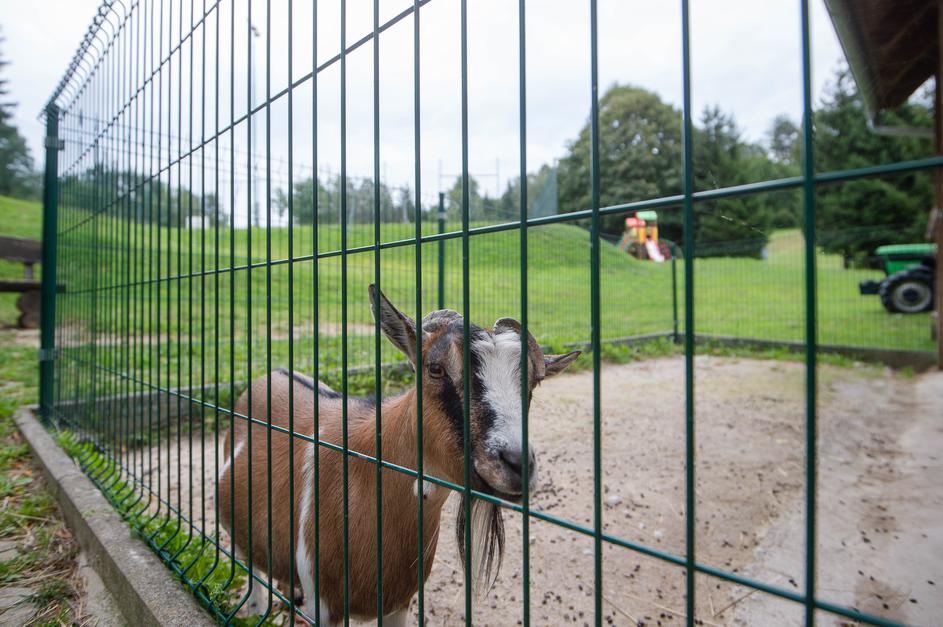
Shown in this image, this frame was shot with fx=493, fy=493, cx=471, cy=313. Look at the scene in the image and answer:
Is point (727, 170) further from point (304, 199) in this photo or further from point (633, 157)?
point (304, 199)

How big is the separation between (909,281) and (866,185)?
6.45ft

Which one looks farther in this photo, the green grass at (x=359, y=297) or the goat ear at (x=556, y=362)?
the green grass at (x=359, y=297)

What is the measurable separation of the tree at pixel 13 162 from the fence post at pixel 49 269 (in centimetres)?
3661

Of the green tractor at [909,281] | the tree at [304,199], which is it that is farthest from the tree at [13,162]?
the green tractor at [909,281]

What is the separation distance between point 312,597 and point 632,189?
8.89 meters

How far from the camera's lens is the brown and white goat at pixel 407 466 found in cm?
134

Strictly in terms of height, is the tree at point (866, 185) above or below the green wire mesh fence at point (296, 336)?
above

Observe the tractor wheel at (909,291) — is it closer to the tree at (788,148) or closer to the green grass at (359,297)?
the green grass at (359,297)

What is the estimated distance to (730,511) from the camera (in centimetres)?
346

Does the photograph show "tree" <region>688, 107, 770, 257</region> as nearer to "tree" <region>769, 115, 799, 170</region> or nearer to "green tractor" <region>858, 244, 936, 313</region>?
"tree" <region>769, 115, 799, 170</region>

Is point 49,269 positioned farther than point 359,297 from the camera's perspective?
No

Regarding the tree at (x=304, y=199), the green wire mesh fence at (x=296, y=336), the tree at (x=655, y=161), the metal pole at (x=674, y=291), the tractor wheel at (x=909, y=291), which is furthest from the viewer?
the metal pole at (x=674, y=291)

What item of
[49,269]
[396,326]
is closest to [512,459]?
[396,326]

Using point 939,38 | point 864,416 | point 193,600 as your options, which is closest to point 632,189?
point 939,38
